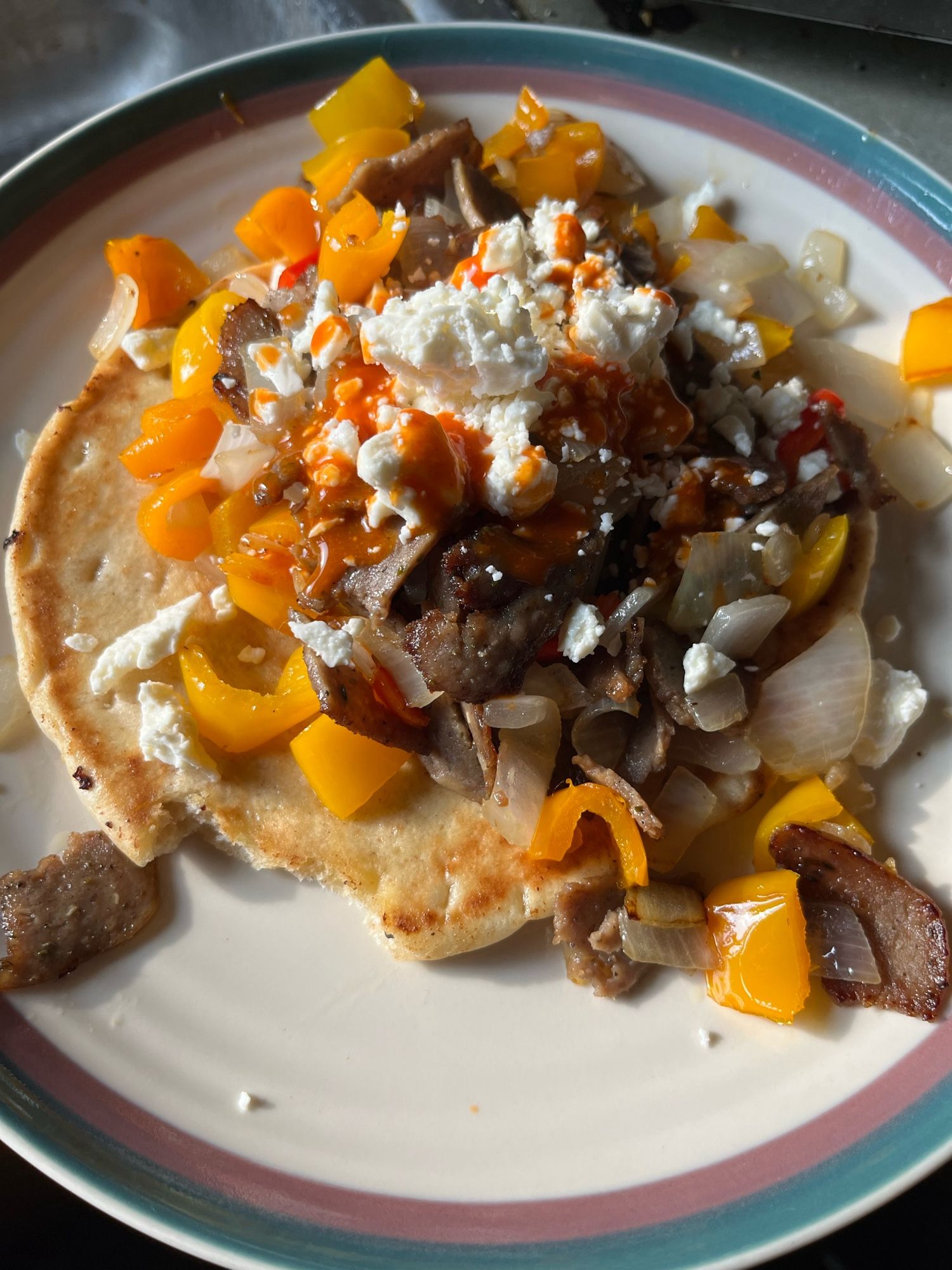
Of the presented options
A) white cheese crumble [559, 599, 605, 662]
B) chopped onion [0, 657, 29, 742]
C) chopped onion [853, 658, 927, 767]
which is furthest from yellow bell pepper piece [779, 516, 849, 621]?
chopped onion [0, 657, 29, 742]

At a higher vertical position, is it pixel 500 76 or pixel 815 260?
pixel 500 76

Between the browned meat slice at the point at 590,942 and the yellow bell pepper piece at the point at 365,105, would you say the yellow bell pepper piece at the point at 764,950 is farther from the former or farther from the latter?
the yellow bell pepper piece at the point at 365,105

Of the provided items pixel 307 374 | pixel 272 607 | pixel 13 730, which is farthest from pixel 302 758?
pixel 307 374

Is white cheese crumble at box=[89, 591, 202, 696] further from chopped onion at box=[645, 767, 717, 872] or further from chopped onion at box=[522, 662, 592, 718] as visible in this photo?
chopped onion at box=[645, 767, 717, 872]

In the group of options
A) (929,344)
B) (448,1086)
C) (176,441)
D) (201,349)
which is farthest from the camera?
(929,344)

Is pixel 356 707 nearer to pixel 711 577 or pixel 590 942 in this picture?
pixel 590 942

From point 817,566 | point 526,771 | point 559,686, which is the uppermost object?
point 817,566

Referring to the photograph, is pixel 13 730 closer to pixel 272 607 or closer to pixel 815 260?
pixel 272 607

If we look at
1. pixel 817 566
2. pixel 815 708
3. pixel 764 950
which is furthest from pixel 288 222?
pixel 764 950
